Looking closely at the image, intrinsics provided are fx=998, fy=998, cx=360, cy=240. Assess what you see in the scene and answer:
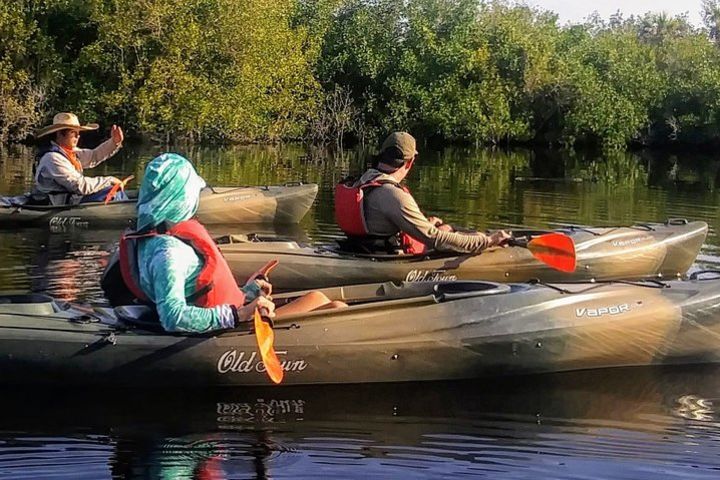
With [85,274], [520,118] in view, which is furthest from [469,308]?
[520,118]

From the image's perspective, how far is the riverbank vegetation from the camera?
33000 mm

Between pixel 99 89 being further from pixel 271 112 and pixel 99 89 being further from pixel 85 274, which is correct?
pixel 85 274

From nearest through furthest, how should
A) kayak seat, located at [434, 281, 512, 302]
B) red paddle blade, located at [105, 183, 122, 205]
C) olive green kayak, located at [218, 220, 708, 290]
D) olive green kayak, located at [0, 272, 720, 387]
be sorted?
1. olive green kayak, located at [0, 272, 720, 387]
2. kayak seat, located at [434, 281, 512, 302]
3. olive green kayak, located at [218, 220, 708, 290]
4. red paddle blade, located at [105, 183, 122, 205]

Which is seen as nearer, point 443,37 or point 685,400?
point 685,400

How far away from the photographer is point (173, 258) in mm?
4957

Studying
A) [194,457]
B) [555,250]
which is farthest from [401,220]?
[194,457]

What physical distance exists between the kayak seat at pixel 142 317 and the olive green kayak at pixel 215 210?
6246 millimetres

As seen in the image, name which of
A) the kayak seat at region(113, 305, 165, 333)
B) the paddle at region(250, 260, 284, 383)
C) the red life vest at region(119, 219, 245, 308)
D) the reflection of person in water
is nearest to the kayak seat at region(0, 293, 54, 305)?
the kayak seat at region(113, 305, 165, 333)

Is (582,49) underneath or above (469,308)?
above

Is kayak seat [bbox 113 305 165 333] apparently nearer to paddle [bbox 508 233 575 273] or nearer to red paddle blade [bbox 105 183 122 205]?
paddle [bbox 508 233 575 273]

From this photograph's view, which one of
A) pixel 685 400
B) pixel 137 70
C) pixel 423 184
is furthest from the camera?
pixel 137 70

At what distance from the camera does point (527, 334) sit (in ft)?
20.2

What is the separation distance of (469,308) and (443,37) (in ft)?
124

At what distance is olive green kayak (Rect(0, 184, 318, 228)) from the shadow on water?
255 inches
